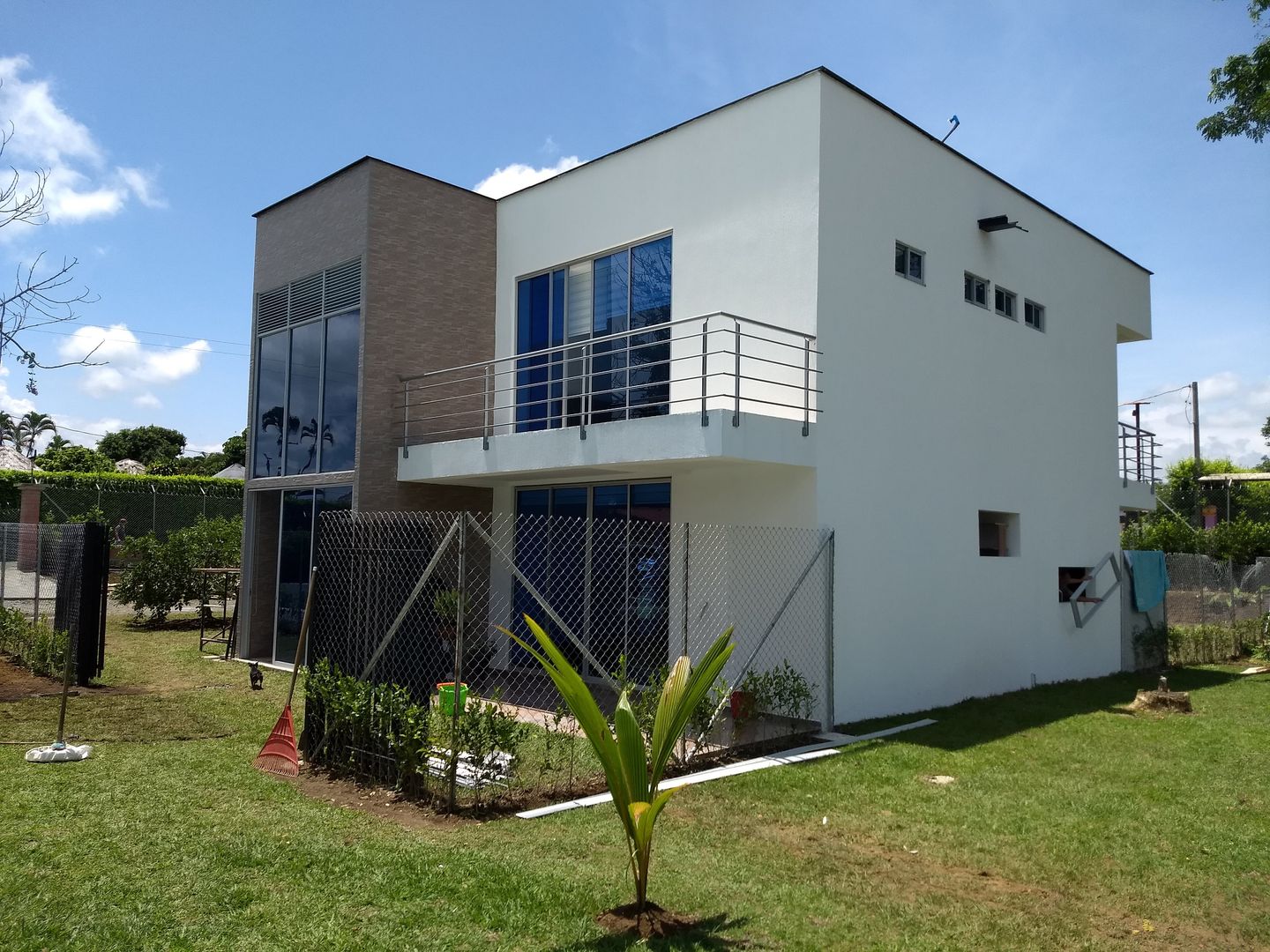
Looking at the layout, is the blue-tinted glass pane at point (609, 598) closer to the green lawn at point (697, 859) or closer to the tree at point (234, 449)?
the green lawn at point (697, 859)

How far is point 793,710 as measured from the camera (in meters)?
9.86

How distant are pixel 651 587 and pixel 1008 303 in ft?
21.9

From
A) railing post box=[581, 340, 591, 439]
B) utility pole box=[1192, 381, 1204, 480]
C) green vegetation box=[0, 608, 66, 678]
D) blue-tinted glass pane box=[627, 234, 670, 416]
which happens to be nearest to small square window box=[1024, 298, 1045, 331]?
blue-tinted glass pane box=[627, 234, 670, 416]

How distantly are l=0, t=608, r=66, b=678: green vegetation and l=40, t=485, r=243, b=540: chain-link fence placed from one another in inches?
554

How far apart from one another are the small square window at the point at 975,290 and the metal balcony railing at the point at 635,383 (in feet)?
12.0

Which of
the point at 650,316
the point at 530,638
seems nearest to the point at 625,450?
the point at 650,316

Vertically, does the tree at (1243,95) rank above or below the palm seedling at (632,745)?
above

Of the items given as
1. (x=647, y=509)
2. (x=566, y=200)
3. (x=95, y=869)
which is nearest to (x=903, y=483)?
(x=647, y=509)

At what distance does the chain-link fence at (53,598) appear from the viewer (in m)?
11.5

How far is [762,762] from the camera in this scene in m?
8.61

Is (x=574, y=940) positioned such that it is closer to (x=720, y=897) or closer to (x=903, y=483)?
(x=720, y=897)

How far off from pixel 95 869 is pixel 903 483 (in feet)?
29.4

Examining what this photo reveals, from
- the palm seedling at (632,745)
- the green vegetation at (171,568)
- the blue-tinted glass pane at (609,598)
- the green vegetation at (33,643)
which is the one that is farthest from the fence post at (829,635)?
the green vegetation at (171,568)

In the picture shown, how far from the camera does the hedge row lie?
29078 millimetres
